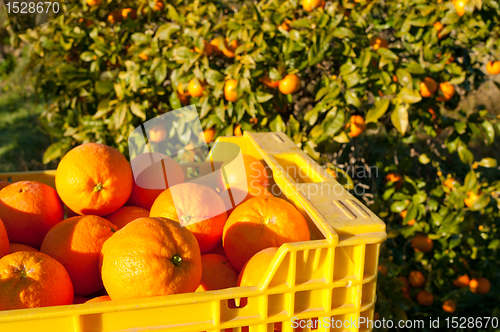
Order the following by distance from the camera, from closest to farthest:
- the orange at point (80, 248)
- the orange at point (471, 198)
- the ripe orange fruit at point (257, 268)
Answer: the ripe orange fruit at point (257, 268) < the orange at point (80, 248) < the orange at point (471, 198)

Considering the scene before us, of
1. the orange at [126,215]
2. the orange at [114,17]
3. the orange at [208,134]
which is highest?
the orange at [114,17]

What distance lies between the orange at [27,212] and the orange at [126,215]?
152mm

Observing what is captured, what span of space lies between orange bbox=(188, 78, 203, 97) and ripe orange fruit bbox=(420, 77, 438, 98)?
0.98m

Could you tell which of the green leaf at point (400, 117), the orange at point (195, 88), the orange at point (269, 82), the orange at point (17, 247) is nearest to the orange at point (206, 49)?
the orange at point (195, 88)

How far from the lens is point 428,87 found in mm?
1846

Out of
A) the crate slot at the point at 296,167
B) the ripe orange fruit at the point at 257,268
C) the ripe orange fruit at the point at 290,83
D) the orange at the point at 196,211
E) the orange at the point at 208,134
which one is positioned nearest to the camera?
the ripe orange fruit at the point at 257,268

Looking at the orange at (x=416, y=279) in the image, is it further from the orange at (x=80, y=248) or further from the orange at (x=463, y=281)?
the orange at (x=80, y=248)

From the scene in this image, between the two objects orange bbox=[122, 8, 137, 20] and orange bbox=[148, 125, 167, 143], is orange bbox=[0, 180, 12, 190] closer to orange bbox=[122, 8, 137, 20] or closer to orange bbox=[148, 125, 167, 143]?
orange bbox=[148, 125, 167, 143]

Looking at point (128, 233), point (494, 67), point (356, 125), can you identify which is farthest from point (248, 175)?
point (494, 67)

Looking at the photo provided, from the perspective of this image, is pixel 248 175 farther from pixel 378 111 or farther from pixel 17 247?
pixel 378 111

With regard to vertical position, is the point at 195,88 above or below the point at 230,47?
below

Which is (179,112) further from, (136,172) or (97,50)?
(136,172)

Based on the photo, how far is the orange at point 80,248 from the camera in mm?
951

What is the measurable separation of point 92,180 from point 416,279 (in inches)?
66.2
